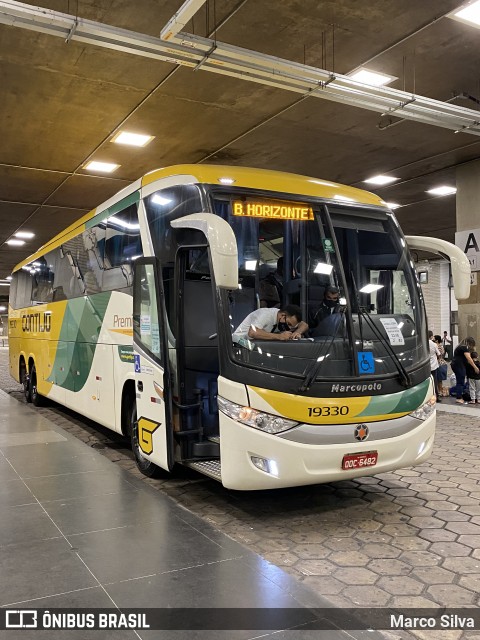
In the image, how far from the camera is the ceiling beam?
17.6 ft

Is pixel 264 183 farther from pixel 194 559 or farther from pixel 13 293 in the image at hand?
pixel 13 293

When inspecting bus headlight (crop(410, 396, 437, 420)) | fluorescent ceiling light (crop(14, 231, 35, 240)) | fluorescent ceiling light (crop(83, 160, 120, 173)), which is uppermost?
fluorescent ceiling light (crop(83, 160, 120, 173))

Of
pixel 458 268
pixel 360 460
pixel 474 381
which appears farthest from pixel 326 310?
pixel 474 381

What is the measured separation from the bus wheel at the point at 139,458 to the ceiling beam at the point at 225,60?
4.17m

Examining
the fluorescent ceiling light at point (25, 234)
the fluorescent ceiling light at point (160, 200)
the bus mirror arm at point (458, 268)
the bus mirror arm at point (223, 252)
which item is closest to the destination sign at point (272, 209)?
the bus mirror arm at point (223, 252)

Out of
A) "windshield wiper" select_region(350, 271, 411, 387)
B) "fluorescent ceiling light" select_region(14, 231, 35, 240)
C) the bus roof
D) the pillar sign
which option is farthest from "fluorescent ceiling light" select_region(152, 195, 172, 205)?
"fluorescent ceiling light" select_region(14, 231, 35, 240)

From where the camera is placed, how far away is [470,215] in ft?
38.8

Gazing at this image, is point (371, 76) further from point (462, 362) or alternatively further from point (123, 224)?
point (462, 362)

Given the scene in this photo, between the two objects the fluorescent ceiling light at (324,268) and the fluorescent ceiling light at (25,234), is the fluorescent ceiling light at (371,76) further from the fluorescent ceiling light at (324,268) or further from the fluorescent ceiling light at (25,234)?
the fluorescent ceiling light at (25,234)

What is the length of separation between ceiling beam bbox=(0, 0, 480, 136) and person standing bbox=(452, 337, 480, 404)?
17.0ft

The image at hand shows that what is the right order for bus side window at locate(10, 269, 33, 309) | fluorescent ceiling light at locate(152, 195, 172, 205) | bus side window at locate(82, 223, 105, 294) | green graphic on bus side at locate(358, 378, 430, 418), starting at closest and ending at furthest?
green graphic on bus side at locate(358, 378, 430, 418), fluorescent ceiling light at locate(152, 195, 172, 205), bus side window at locate(82, 223, 105, 294), bus side window at locate(10, 269, 33, 309)

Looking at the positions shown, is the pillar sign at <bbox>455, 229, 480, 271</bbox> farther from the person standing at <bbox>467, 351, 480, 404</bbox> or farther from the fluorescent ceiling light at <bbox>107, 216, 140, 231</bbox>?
the fluorescent ceiling light at <bbox>107, 216, 140, 231</bbox>

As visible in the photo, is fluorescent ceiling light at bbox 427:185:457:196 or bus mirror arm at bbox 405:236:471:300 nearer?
bus mirror arm at bbox 405:236:471:300

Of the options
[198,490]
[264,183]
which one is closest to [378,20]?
[264,183]
